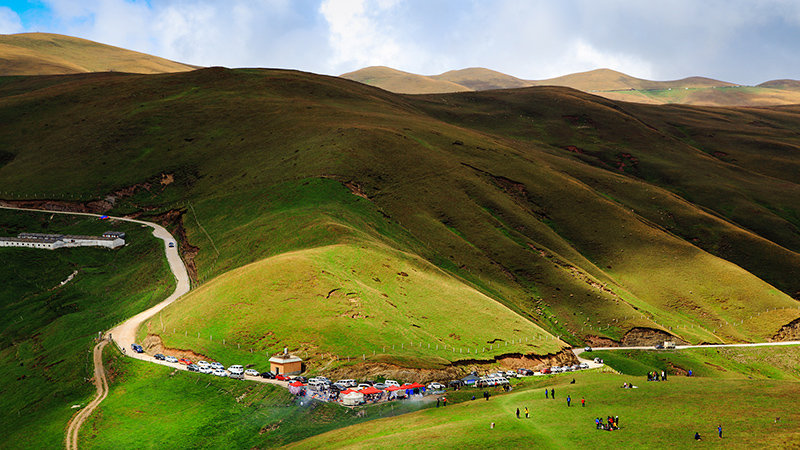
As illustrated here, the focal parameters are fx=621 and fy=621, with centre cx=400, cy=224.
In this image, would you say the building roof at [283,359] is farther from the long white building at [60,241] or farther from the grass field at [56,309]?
the long white building at [60,241]

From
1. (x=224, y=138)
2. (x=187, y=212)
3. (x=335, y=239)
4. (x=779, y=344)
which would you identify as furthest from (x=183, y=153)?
(x=779, y=344)

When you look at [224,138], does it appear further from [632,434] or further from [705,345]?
[632,434]

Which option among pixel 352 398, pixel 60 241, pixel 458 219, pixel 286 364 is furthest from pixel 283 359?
pixel 60 241

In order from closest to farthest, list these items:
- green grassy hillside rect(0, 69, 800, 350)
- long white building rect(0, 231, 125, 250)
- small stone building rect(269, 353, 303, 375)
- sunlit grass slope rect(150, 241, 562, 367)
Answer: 1. small stone building rect(269, 353, 303, 375)
2. sunlit grass slope rect(150, 241, 562, 367)
3. green grassy hillside rect(0, 69, 800, 350)
4. long white building rect(0, 231, 125, 250)

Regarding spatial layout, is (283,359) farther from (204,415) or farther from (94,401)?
(94,401)

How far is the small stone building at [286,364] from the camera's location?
7238 centimetres

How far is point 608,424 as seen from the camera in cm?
5606

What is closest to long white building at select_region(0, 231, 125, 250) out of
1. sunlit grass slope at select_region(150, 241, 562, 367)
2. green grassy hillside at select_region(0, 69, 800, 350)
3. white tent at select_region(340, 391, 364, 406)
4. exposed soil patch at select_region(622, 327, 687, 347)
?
green grassy hillside at select_region(0, 69, 800, 350)

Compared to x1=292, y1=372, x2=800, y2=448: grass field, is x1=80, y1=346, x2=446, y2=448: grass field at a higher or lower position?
lower

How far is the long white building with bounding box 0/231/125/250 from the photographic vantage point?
14800 centimetres

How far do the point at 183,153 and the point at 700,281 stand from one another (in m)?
150

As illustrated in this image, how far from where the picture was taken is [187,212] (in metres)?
160

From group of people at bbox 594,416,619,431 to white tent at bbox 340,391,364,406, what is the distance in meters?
23.9

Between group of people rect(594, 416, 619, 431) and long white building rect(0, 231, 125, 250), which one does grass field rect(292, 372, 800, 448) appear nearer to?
group of people rect(594, 416, 619, 431)
